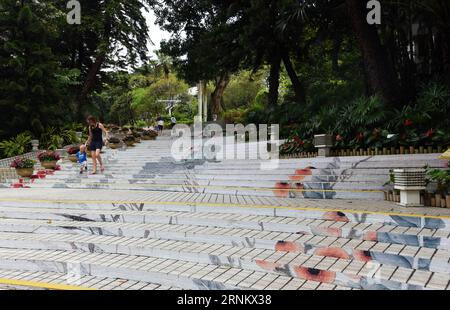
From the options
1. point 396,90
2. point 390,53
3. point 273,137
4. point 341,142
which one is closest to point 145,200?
point 341,142

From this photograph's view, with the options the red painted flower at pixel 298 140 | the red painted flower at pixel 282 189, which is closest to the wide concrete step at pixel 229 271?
the red painted flower at pixel 282 189

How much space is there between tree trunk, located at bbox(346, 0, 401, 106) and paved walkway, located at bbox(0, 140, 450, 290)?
3.44 metres

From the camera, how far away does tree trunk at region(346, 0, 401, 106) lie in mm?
10086

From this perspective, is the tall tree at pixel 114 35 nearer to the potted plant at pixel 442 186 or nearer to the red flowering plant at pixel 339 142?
the red flowering plant at pixel 339 142

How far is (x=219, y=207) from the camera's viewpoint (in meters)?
6.23

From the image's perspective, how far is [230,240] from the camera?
488 centimetres

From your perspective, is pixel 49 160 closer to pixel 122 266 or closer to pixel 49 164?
pixel 49 164

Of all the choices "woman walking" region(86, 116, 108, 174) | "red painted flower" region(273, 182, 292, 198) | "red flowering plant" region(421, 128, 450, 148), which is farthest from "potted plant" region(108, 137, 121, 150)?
"red flowering plant" region(421, 128, 450, 148)

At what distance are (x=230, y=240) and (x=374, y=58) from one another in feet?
25.1

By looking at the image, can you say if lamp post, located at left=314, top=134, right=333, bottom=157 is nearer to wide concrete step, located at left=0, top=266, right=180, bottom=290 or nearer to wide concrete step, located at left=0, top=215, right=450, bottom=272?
wide concrete step, located at left=0, top=215, right=450, bottom=272

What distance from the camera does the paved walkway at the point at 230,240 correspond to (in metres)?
3.81

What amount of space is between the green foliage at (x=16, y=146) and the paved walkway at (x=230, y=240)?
24.4ft
